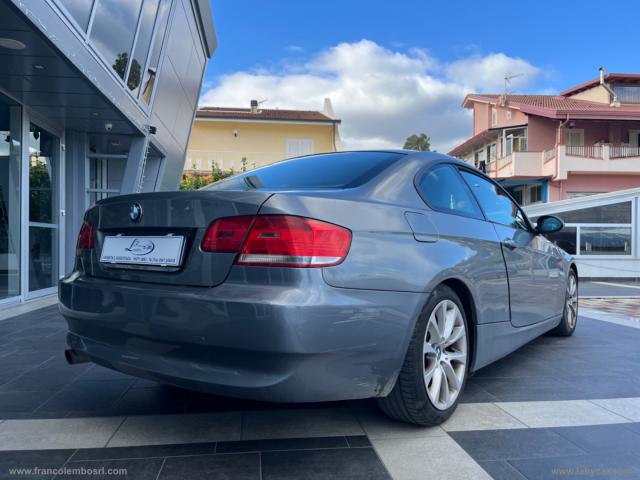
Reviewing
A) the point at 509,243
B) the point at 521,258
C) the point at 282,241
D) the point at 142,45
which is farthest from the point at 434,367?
the point at 142,45

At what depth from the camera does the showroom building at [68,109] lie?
5730 mm

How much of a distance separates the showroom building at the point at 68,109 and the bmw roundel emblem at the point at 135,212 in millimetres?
3190

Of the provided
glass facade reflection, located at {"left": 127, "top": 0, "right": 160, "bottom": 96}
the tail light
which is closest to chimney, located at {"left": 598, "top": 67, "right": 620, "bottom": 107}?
glass facade reflection, located at {"left": 127, "top": 0, "right": 160, "bottom": 96}

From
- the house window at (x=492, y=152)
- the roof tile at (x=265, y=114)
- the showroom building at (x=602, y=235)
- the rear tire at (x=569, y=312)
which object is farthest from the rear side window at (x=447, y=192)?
the roof tile at (x=265, y=114)

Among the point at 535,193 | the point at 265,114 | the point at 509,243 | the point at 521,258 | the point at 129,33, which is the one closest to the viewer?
the point at 509,243

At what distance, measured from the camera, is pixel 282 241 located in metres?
2.02

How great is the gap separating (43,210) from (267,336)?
26.3ft

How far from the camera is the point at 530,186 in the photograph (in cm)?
2755

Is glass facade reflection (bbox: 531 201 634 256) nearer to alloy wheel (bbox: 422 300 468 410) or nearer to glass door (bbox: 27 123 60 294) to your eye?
glass door (bbox: 27 123 60 294)

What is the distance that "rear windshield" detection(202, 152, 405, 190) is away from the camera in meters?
2.63

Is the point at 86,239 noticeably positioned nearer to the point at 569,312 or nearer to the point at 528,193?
the point at 569,312

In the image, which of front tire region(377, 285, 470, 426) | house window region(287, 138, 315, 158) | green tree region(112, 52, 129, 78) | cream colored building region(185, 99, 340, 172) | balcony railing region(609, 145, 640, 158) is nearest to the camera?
front tire region(377, 285, 470, 426)

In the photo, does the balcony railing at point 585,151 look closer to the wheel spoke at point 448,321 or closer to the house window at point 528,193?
the house window at point 528,193

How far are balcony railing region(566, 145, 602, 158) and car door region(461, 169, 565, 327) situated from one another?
22869 mm
